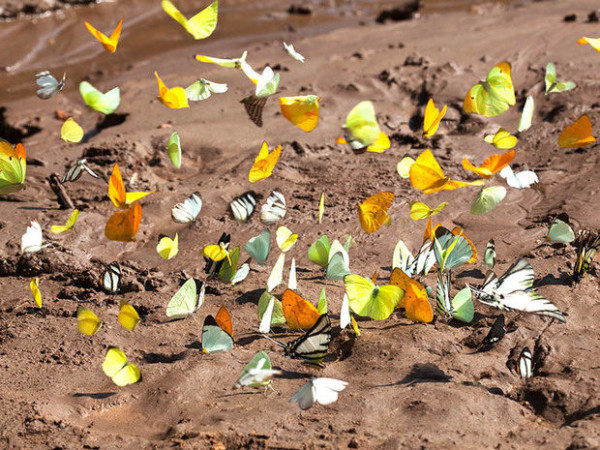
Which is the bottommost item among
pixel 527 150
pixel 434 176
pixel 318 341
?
pixel 527 150

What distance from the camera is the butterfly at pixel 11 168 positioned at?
291 cm

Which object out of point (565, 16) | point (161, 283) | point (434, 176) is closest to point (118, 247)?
point (161, 283)

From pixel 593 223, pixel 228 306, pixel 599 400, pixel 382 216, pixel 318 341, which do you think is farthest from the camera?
pixel 593 223

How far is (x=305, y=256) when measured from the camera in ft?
10.0

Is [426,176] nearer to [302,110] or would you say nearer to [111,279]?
[302,110]

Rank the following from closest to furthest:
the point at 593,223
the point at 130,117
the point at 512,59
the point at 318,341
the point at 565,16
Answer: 1. the point at 318,341
2. the point at 593,223
3. the point at 130,117
4. the point at 512,59
5. the point at 565,16

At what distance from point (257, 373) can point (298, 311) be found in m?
0.44

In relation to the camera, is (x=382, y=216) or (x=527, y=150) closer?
(x=382, y=216)

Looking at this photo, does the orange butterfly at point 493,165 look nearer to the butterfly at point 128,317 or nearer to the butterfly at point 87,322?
the butterfly at point 128,317

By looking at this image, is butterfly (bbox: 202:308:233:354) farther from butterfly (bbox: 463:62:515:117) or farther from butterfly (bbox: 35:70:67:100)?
butterfly (bbox: 463:62:515:117)

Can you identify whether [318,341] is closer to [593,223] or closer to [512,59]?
[593,223]

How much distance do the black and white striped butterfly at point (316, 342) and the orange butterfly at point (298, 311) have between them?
14 cm

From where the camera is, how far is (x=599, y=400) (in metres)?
1.97

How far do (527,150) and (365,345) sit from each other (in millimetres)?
2134
